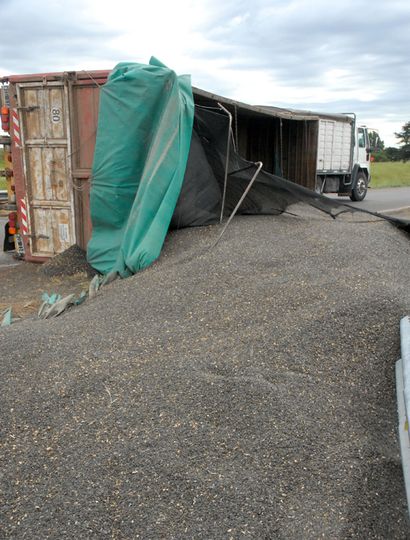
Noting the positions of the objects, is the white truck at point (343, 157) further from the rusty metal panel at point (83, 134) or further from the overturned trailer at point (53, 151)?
the rusty metal panel at point (83, 134)

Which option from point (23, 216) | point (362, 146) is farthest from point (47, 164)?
point (362, 146)

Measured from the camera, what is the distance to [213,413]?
284 cm

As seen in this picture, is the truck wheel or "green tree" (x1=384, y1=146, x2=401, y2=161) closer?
the truck wheel

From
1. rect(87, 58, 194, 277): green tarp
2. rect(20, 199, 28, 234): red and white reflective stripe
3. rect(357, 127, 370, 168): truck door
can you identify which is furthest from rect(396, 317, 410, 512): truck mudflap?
rect(357, 127, 370, 168): truck door

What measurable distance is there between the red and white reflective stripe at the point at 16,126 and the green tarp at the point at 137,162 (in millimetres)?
1341

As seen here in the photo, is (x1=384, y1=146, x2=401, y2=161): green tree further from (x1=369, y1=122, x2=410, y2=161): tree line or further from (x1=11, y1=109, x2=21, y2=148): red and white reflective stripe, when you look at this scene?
(x1=11, y1=109, x2=21, y2=148): red and white reflective stripe

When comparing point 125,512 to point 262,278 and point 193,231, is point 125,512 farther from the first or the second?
point 193,231

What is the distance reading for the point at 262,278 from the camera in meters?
4.48

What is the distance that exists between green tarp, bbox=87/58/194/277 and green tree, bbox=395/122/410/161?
189ft

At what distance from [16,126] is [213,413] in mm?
5592

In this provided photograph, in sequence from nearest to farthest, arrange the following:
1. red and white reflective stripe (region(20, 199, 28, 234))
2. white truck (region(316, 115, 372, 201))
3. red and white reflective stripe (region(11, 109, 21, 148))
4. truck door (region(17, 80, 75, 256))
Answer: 1. truck door (region(17, 80, 75, 256))
2. red and white reflective stripe (region(11, 109, 21, 148))
3. red and white reflective stripe (region(20, 199, 28, 234))
4. white truck (region(316, 115, 372, 201))

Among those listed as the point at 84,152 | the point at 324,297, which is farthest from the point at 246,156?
the point at 324,297

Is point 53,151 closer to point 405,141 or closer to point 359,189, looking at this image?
point 359,189

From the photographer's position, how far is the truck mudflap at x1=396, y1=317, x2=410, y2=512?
8.50 feet
